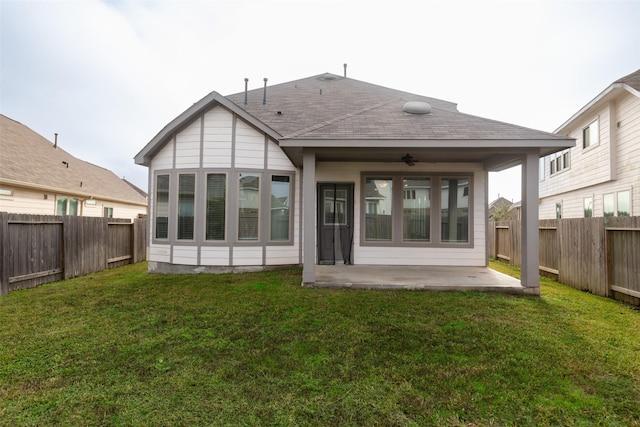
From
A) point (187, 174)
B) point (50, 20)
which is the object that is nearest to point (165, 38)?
point (50, 20)

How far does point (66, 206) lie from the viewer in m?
12.1

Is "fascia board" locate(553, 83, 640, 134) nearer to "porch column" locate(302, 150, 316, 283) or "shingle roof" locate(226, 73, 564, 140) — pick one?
"shingle roof" locate(226, 73, 564, 140)

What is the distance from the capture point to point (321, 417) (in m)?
2.03

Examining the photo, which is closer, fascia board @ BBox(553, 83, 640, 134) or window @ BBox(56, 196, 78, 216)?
fascia board @ BBox(553, 83, 640, 134)

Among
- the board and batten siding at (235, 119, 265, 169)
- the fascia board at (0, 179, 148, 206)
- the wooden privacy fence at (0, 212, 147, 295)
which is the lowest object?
the wooden privacy fence at (0, 212, 147, 295)

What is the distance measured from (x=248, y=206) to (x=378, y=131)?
11.3 feet

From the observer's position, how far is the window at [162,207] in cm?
731

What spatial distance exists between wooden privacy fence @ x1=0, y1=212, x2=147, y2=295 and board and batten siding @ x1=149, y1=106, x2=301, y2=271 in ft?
5.77

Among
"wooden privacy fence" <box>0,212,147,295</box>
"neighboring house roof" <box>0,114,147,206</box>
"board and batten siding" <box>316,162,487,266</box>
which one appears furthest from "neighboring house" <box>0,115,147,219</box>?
"board and batten siding" <box>316,162,487,266</box>

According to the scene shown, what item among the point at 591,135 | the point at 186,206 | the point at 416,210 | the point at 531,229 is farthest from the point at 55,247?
the point at 591,135

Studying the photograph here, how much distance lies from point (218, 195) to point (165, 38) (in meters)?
8.23

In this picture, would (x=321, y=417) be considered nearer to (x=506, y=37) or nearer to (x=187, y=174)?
(x=187, y=174)

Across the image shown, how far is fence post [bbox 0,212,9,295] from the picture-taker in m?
5.30

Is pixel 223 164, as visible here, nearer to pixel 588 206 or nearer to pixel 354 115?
pixel 354 115
